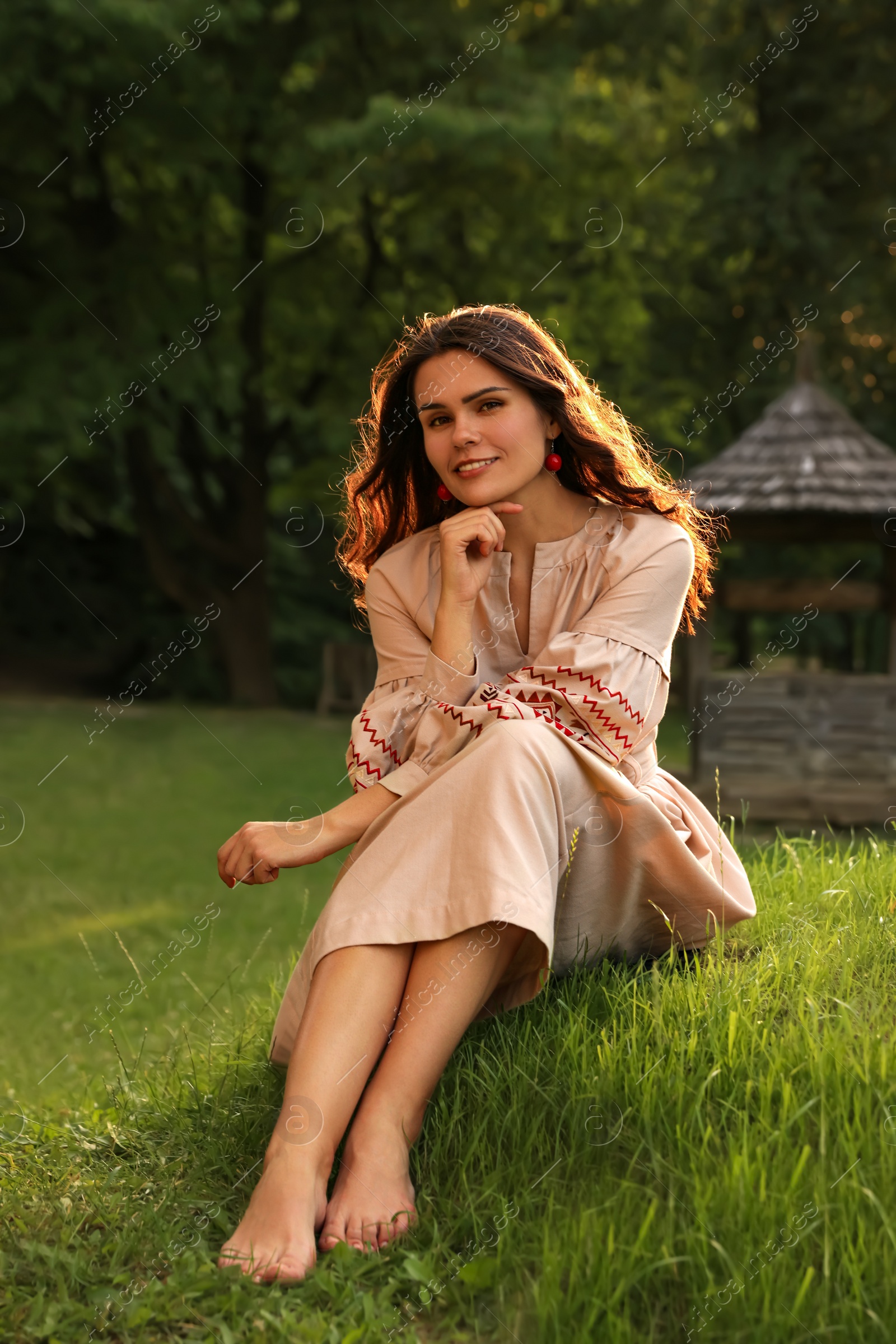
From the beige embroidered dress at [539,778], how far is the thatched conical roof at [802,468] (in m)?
7.92

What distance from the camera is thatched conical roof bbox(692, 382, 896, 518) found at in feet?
36.4

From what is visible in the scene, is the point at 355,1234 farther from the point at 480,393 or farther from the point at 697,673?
the point at 697,673

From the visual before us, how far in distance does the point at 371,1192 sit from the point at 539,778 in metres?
0.86

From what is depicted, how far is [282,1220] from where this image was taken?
2322mm

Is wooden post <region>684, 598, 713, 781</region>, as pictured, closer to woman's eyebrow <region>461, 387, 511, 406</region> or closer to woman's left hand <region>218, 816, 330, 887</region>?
woman's eyebrow <region>461, 387, 511, 406</region>

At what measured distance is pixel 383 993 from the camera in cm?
255

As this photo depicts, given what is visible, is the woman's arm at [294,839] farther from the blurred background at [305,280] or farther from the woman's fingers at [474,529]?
the blurred background at [305,280]

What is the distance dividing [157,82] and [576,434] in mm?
11257

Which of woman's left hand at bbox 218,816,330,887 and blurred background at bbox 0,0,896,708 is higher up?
blurred background at bbox 0,0,896,708

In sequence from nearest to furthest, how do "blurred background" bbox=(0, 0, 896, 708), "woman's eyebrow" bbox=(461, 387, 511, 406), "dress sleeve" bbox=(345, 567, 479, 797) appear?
"dress sleeve" bbox=(345, 567, 479, 797), "woman's eyebrow" bbox=(461, 387, 511, 406), "blurred background" bbox=(0, 0, 896, 708)

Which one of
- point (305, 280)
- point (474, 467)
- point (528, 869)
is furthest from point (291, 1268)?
point (305, 280)

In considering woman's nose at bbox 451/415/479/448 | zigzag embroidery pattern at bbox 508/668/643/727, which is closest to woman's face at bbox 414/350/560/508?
woman's nose at bbox 451/415/479/448

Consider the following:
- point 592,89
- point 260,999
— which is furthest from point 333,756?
point 260,999

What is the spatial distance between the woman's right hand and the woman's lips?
0.08 m
